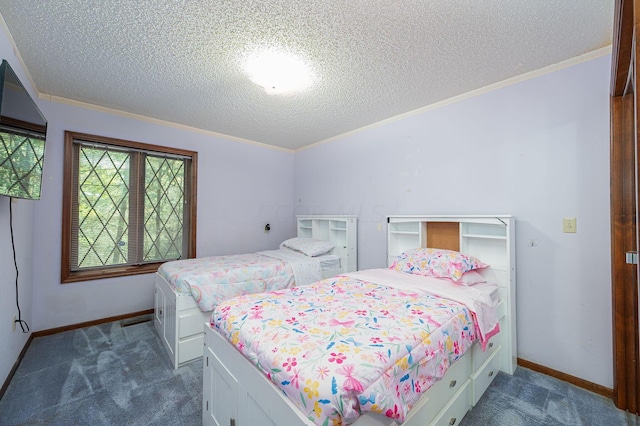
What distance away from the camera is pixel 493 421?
154 centimetres

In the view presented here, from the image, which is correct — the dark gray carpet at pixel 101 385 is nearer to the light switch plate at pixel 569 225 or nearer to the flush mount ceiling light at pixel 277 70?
the flush mount ceiling light at pixel 277 70

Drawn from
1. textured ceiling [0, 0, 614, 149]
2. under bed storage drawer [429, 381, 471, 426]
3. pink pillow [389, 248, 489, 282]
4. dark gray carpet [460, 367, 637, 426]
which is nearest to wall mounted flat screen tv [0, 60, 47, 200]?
textured ceiling [0, 0, 614, 149]

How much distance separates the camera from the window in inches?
111

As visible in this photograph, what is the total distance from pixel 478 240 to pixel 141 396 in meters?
2.90

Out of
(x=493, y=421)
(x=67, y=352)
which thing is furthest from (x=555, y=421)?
(x=67, y=352)

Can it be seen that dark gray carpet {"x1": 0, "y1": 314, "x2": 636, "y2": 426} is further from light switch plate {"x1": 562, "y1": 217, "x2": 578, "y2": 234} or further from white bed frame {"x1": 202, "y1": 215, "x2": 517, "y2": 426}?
light switch plate {"x1": 562, "y1": 217, "x2": 578, "y2": 234}

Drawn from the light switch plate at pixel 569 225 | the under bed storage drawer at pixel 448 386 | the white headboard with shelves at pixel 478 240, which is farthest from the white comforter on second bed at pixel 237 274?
Answer: the light switch plate at pixel 569 225

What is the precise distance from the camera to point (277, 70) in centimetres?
206

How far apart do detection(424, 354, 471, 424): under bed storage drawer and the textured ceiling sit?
2.04 meters

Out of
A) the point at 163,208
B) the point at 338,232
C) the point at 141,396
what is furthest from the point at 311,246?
the point at 141,396

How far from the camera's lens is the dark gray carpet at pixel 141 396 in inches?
60.9

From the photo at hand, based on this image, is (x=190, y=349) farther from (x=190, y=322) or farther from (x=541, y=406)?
(x=541, y=406)

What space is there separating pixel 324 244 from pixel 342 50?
224 cm

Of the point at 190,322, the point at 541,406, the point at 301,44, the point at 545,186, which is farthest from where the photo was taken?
the point at 190,322
